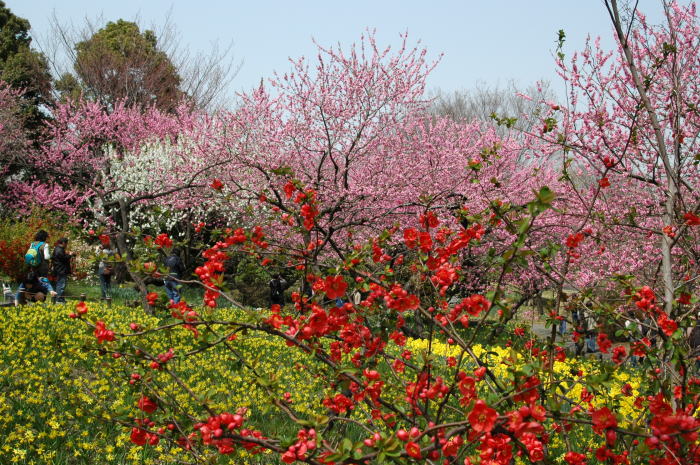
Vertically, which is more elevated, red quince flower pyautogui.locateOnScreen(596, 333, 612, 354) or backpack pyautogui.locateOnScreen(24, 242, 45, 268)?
red quince flower pyautogui.locateOnScreen(596, 333, 612, 354)

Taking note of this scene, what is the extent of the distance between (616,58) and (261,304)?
11.8 m

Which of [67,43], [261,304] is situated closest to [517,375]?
[261,304]

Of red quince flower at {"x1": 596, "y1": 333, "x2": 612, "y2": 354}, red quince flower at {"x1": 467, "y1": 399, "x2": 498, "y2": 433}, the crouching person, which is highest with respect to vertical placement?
red quince flower at {"x1": 596, "y1": 333, "x2": 612, "y2": 354}

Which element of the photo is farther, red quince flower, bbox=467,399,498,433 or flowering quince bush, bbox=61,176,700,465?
Result: flowering quince bush, bbox=61,176,700,465

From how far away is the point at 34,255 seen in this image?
11.4 meters

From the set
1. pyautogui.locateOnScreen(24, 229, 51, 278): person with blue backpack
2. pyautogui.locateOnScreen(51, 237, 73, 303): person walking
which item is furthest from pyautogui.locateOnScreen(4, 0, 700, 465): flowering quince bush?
pyautogui.locateOnScreen(51, 237, 73, 303): person walking

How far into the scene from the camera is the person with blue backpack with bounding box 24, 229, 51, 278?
11.3 m

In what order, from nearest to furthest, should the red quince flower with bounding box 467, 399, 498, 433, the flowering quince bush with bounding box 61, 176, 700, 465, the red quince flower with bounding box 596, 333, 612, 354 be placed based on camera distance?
the red quince flower with bounding box 467, 399, 498, 433 → the flowering quince bush with bounding box 61, 176, 700, 465 → the red quince flower with bounding box 596, 333, 612, 354

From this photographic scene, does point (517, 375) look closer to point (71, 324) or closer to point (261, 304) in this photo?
point (71, 324)

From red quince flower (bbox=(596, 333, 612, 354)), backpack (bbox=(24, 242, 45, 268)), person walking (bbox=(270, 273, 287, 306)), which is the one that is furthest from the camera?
person walking (bbox=(270, 273, 287, 306))

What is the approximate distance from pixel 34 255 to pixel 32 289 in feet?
2.36

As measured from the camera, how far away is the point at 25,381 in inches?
210

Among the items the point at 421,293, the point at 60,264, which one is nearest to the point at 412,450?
the point at 421,293

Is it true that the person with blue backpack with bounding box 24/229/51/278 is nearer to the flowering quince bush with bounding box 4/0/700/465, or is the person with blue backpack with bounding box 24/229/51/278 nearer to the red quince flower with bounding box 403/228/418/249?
the flowering quince bush with bounding box 4/0/700/465
